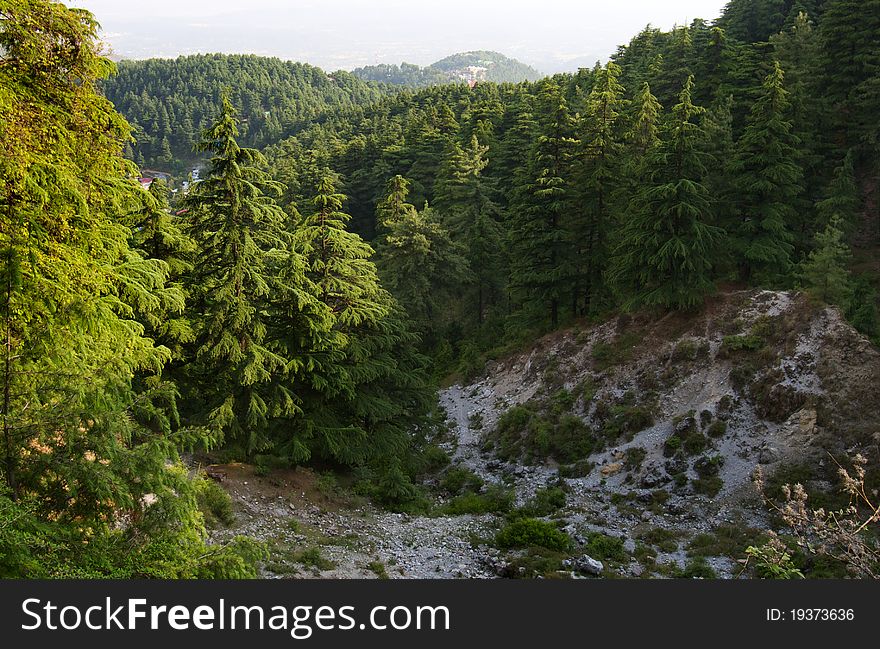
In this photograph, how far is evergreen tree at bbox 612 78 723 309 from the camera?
22594 mm

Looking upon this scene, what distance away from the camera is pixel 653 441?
21719 mm

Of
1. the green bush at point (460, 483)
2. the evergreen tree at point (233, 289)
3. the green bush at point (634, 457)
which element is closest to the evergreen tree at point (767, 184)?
the green bush at point (634, 457)

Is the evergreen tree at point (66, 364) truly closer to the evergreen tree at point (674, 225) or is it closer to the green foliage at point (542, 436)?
the green foliage at point (542, 436)

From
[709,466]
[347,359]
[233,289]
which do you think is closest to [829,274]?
[709,466]

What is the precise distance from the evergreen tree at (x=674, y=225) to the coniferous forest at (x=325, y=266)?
11cm

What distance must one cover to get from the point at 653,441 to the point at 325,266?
44.5 feet

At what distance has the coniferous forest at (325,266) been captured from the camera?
22.0 ft

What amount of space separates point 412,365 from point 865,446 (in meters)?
14.7

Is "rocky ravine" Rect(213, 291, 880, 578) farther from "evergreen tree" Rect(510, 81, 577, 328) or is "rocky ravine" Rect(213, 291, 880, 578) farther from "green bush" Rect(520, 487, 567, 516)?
"evergreen tree" Rect(510, 81, 577, 328)

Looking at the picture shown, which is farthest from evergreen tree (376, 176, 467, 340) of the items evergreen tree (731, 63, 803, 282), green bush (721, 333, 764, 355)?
green bush (721, 333, 764, 355)

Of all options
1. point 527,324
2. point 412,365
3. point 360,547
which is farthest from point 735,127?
point 360,547

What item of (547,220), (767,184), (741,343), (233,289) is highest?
(767,184)

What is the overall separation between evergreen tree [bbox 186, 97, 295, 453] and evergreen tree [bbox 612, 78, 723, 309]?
1446 cm

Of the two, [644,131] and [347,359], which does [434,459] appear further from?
[644,131]
